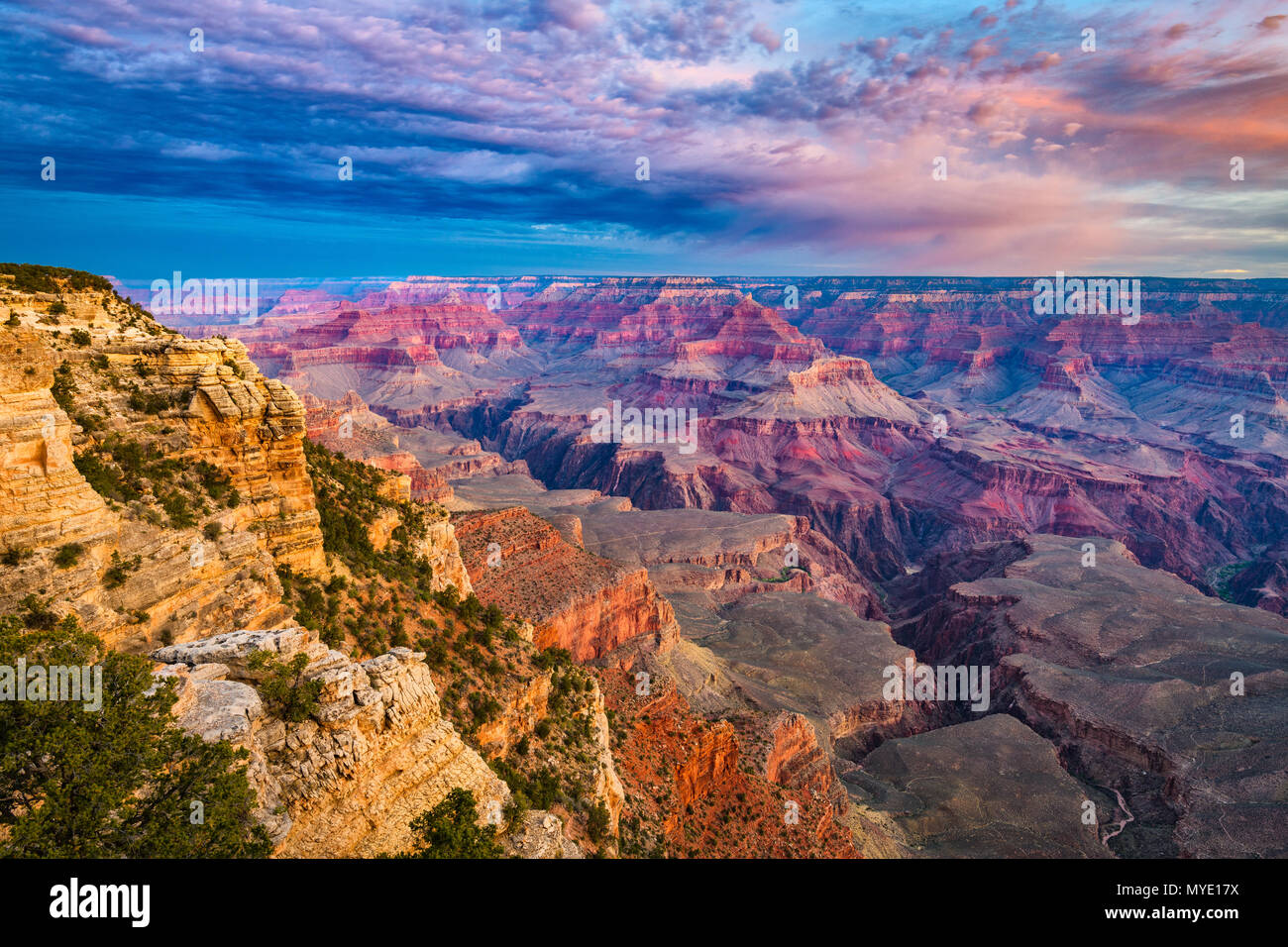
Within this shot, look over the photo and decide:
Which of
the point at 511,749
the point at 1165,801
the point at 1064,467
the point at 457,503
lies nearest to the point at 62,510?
the point at 511,749

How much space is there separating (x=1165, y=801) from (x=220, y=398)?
63225mm

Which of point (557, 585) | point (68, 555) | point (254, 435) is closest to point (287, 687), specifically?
point (68, 555)

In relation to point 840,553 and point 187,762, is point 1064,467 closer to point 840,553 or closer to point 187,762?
point 840,553

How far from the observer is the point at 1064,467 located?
149250 millimetres

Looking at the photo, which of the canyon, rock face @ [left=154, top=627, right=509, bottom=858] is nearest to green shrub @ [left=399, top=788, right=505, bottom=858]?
rock face @ [left=154, top=627, right=509, bottom=858]

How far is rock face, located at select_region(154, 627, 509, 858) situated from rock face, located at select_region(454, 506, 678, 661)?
28374 millimetres

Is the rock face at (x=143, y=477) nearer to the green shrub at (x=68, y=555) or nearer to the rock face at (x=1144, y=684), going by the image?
the green shrub at (x=68, y=555)

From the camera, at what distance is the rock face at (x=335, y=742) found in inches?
530

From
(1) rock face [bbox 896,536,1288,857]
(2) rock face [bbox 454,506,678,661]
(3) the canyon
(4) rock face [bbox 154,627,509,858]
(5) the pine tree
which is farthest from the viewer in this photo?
(2) rock face [bbox 454,506,678,661]

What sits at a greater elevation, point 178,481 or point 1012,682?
point 178,481

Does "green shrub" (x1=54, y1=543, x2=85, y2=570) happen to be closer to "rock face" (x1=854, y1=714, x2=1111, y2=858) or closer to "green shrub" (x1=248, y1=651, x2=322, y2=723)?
"green shrub" (x1=248, y1=651, x2=322, y2=723)

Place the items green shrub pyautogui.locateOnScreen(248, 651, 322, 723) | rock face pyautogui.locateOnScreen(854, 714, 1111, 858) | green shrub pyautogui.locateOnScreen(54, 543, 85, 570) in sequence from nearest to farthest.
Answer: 1. green shrub pyautogui.locateOnScreen(248, 651, 322, 723)
2. green shrub pyautogui.locateOnScreen(54, 543, 85, 570)
3. rock face pyautogui.locateOnScreen(854, 714, 1111, 858)

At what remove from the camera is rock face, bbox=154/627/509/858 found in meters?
13.5

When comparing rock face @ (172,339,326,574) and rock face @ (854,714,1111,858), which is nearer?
rock face @ (172,339,326,574)
